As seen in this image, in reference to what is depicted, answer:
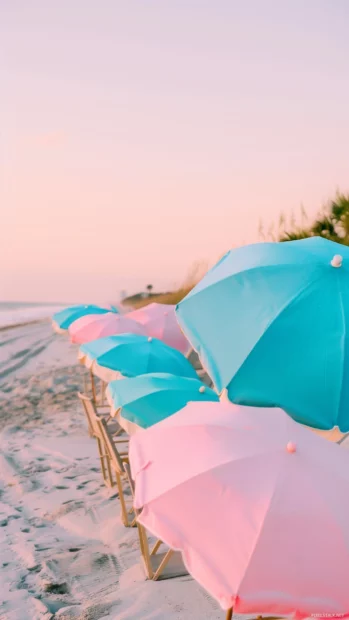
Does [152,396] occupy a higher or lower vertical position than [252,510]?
lower

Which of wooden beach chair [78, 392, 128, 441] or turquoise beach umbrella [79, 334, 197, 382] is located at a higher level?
turquoise beach umbrella [79, 334, 197, 382]

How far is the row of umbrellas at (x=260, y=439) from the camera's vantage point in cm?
212

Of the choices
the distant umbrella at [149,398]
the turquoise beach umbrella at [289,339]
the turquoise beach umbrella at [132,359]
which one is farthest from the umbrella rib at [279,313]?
the turquoise beach umbrella at [132,359]

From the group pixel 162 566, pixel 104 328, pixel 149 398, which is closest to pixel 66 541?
pixel 162 566

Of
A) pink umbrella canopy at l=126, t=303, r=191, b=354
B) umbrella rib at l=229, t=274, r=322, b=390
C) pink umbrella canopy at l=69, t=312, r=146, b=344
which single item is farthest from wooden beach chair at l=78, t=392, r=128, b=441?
umbrella rib at l=229, t=274, r=322, b=390

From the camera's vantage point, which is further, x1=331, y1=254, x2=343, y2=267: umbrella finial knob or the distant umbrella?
the distant umbrella

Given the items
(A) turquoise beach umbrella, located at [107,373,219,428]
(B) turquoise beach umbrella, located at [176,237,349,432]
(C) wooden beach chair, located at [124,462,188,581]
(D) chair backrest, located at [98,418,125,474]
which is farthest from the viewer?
(D) chair backrest, located at [98,418,125,474]

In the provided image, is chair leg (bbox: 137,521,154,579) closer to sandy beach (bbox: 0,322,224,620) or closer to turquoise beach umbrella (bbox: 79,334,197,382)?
sandy beach (bbox: 0,322,224,620)

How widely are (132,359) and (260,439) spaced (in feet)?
12.1

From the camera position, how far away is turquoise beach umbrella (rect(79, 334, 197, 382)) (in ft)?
20.1

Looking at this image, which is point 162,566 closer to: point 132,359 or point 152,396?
point 152,396

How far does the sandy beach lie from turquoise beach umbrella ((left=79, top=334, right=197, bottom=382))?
3.80 ft

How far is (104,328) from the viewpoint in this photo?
875 cm

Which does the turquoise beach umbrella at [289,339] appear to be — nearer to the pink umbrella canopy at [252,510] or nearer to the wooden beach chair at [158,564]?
the pink umbrella canopy at [252,510]
